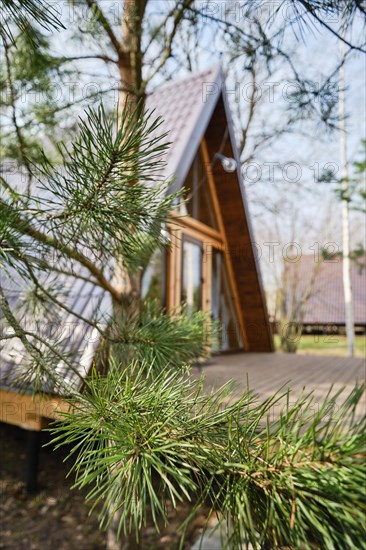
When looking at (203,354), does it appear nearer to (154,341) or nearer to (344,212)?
(154,341)

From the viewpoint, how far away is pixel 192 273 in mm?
6273

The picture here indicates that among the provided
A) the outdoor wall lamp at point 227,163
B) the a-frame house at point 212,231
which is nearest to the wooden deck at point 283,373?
the a-frame house at point 212,231

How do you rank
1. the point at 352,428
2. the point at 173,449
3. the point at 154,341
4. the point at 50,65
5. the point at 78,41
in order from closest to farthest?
1. the point at 352,428
2. the point at 173,449
3. the point at 154,341
4. the point at 50,65
5. the point at 78,41

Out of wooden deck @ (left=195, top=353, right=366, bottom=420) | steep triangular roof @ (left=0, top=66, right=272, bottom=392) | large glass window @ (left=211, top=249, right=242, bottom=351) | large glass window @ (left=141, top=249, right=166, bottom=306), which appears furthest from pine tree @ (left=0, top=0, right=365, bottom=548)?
large glass window @ (left=211, top=249, right=242, bottom=351)

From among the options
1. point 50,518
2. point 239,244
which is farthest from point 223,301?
point 50,518

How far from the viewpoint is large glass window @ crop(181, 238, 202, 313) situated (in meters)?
6.00

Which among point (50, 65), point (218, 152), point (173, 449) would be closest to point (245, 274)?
point (218, 152)

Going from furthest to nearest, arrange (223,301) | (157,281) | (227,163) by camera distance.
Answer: (223,301) → (227,163) → (157,281)

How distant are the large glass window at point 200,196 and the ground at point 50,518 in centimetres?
421

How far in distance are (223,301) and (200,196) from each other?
2.10 meters

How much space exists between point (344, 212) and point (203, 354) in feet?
32.3

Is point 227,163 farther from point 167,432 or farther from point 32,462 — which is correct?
point 167,432

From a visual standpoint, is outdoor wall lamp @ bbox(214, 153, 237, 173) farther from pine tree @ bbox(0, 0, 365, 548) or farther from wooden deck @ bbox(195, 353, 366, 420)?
pine tree @ bbox(0, 0, 365, 548)

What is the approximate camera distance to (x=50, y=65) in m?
1.79
